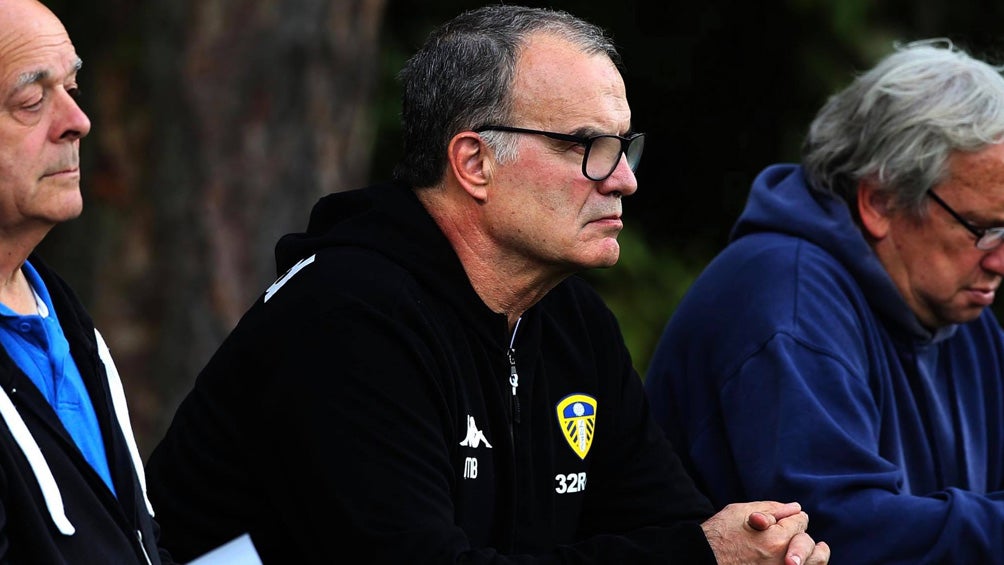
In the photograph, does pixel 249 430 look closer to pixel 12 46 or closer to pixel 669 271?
pixel 12 46

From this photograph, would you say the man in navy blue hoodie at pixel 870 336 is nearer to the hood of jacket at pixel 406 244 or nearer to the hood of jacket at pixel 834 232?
the hood of jacket at pixel 834 232

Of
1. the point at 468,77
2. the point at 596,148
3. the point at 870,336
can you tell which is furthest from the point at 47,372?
the point at 870,336

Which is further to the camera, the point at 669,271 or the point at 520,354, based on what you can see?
the point at 669,271

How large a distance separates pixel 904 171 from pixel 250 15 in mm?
2994

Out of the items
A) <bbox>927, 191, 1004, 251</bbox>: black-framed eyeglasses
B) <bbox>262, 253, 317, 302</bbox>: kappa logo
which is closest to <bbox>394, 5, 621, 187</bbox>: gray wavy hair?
<bbox>262, 253, 317, 302</bbox>: kappa logo

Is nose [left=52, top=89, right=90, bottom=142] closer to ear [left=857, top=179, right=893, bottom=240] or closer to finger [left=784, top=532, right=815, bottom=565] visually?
finger [left=784, top=532, right=815, bottom=565]

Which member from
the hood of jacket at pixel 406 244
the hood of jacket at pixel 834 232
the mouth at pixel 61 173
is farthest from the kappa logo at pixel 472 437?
the hood of jacket at pixel 834 232

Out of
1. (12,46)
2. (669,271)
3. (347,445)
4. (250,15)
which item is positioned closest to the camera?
(12,46)

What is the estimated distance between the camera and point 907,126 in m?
3.90

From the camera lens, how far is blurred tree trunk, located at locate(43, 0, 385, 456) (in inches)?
238

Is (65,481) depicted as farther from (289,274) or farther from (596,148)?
(596,148)

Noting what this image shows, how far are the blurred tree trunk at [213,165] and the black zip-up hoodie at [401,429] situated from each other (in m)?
2.87

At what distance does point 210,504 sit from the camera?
3.06 meters

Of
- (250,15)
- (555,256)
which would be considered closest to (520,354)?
(555,256)
